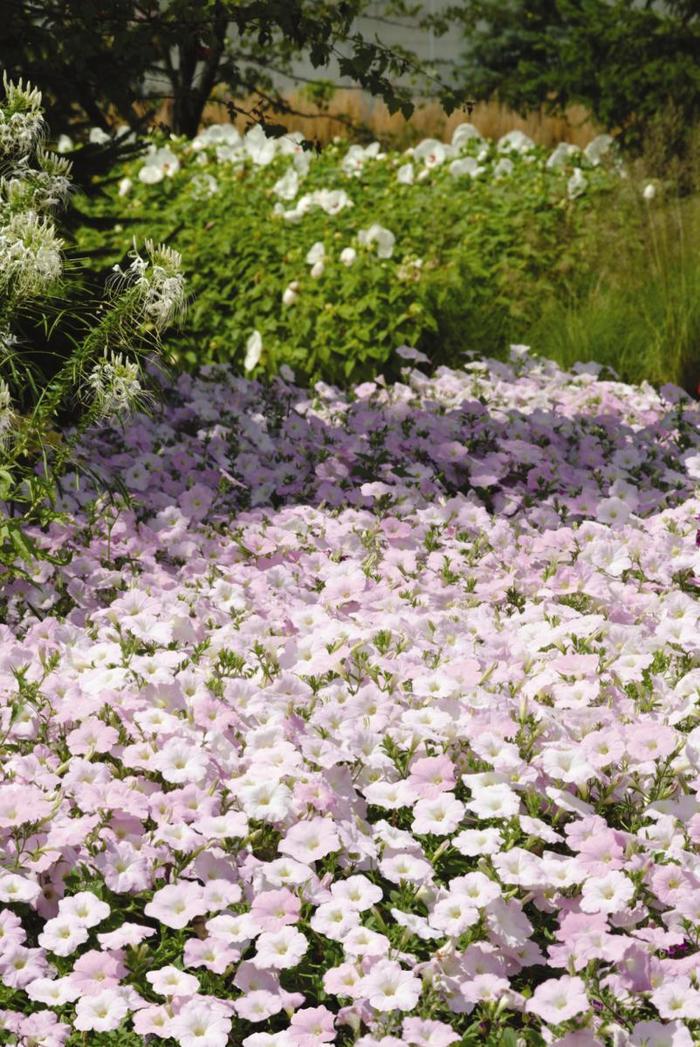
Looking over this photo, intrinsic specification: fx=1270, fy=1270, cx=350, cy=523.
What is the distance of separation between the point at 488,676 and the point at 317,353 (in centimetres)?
359

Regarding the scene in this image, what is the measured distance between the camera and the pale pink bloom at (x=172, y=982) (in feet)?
6.61

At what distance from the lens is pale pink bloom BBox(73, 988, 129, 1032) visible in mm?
1974

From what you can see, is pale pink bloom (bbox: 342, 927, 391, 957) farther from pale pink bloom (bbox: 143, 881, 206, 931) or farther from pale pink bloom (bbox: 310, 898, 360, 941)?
pale pink bloom (bbox: 143, 881, 206, 931)

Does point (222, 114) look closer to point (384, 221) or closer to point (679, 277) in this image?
point (384, 221)

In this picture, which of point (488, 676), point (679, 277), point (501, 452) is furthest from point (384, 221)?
point (488, 676)

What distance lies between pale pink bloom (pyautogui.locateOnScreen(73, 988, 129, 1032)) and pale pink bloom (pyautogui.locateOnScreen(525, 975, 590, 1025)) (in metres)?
0.64

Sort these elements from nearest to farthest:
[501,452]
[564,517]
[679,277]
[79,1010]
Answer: [79,1010] → [564,517] → [501,452] → [679,277]

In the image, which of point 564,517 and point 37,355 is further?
point 37,355

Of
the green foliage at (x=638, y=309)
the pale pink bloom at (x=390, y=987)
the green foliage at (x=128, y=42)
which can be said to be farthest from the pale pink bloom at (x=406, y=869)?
the green foliage at (x=638, y=309)

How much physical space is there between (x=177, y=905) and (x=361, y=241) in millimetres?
5157

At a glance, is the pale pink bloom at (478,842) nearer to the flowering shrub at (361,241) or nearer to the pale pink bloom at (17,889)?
the pale pink bloom at (17,889)

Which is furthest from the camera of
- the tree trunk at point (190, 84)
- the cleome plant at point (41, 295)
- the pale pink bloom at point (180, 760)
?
the tree trunk at point (190, 84)

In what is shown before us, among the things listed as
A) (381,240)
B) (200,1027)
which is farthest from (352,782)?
(381,240)

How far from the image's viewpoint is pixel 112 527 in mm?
3996
